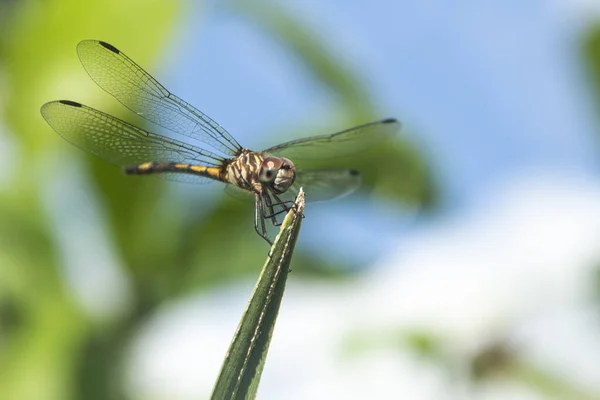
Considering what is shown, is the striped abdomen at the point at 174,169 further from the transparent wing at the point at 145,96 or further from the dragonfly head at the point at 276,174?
the dragonfly head at the point at 276,174

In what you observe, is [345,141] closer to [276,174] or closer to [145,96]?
[276,174]

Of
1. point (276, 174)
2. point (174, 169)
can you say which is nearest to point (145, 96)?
point (174, 169)

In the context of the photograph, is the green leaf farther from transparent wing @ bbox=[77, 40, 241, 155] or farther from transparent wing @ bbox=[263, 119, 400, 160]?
transparent wing @ bbox=[263, 119, 400, 160]

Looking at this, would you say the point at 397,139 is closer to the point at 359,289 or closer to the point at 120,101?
the point at 359,289

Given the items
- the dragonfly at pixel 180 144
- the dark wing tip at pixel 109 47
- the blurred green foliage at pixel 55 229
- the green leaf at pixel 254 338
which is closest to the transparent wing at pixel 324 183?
the dragonfly at pixel 180 144

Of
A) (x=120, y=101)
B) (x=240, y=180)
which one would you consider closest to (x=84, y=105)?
(x=120, y=101)

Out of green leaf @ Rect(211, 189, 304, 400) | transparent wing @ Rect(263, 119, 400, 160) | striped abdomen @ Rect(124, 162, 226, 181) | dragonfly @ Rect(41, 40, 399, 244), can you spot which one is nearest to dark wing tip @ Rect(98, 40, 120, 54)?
dragonfly @ Rect(41, 40, 399, 244)
